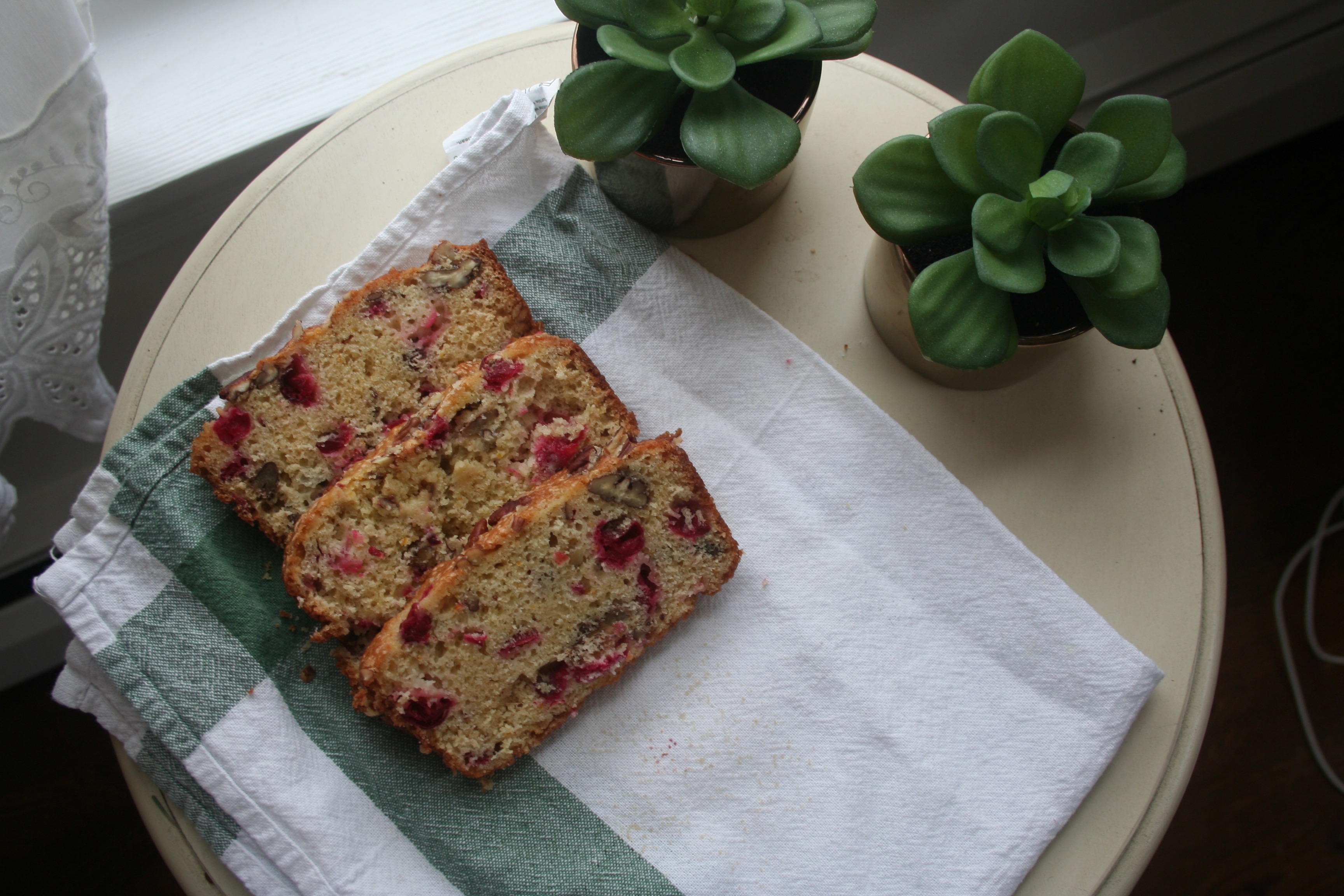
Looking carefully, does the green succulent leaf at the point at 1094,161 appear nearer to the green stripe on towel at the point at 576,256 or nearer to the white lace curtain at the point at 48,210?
the green stripe on towel at the point at 576,256

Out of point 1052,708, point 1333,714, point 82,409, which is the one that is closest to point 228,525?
point 82,409

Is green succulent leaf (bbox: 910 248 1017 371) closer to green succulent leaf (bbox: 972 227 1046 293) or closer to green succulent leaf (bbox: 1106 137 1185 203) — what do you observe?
green succulent leaf (bbox: 972 227 1046 293)

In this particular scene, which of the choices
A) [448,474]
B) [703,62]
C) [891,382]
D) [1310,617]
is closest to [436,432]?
[448,474]

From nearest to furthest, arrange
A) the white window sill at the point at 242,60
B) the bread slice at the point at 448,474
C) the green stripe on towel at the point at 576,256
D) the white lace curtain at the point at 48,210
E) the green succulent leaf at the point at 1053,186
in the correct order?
the green succulent leaf at the point at 1053,186 < the white lace curtain at the point at 48,210 < the bread slice at the point at 448,474 < the green stripe on towel at the point at 576,256 < the white window sill at the point at 242,60

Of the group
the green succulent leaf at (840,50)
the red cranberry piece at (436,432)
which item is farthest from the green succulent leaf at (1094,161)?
the red cranberry piece at (436,432)

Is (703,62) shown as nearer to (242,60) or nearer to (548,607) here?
(548,607)

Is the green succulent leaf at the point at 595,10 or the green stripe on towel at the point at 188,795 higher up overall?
the green succulent leaf at the point at 595,10

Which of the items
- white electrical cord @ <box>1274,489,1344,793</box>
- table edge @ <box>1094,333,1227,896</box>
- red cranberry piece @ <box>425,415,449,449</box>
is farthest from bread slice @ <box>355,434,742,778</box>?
white electrical cord @ <box>1274,489,1344,793</box>

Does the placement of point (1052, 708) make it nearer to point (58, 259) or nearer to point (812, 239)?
point (812, 239)
